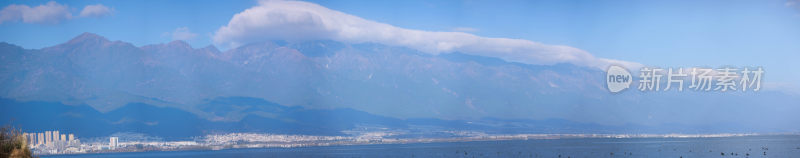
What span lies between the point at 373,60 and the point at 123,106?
240ft

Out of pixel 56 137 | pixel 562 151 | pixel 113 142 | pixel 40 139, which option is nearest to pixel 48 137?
pixel 56 137

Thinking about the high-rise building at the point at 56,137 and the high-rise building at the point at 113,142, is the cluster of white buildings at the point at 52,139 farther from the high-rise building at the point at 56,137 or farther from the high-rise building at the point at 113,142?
the high-rise building at the point at 113,142

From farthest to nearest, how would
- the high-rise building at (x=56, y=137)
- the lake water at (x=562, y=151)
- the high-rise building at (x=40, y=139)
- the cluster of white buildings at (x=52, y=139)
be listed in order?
the high-rise building at (x=56, y=137)
the high-rise building at (x=40, y=139)
the cluster of white buildings at (x=52, y=139)
the lake water at (x=562, y=151)

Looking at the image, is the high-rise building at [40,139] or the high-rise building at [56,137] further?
the high-rise building at [56,137]

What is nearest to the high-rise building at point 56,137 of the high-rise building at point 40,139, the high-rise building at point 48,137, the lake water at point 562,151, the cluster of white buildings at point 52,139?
the cluster of white buildings at point 52,139

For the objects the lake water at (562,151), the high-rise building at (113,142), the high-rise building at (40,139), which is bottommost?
the lake water at (562,151)

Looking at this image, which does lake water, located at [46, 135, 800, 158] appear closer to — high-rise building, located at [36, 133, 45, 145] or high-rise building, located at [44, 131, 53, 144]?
high-rise building, located at [36, 133, 45, 145]

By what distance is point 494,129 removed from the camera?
13750 cm

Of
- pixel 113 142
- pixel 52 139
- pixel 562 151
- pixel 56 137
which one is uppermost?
pixel 56 137

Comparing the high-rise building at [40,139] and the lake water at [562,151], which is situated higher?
the high-rise building at [40,139]

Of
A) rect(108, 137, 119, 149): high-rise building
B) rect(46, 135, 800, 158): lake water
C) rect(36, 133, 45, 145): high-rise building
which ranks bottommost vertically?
rect(46, 135, 800, 158): lake water

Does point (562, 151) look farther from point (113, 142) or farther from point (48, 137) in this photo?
point (48, 137)

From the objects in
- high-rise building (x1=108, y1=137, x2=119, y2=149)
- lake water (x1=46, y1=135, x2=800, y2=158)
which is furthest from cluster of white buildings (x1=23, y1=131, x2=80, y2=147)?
lake water (x1=46, y1=135, x2=800, y2=158)

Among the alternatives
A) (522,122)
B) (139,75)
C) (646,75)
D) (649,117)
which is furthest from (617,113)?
(646,75)
